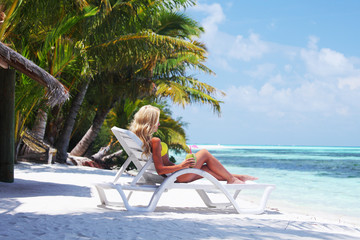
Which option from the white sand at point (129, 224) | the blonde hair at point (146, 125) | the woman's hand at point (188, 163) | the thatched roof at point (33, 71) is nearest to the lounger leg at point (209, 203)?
the white sand at point (129, 224)

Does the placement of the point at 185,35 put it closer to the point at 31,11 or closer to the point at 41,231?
the point at 31,11

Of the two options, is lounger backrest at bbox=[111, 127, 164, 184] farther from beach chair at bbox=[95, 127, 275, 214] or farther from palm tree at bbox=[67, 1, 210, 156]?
palm tree at bbox=[67, 1, 210, 156]

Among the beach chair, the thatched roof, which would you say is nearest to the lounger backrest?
the beach chair

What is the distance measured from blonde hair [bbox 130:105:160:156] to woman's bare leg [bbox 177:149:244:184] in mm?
488

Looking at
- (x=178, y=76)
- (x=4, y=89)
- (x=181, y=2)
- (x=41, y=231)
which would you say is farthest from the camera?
(x=178, y=76)

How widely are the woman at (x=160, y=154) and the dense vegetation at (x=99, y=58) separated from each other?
4283 mm

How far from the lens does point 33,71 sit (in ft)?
19.3

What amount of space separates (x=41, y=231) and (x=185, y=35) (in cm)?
1508

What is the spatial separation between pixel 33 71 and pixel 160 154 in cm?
240

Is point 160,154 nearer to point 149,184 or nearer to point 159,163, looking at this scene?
point 159,163

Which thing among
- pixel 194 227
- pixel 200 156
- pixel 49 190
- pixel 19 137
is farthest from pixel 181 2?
pixel 194 227

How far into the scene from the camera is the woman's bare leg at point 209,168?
15.2 feet

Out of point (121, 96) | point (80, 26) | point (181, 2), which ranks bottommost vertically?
point (121, 96)

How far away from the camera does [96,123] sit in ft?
51.3
